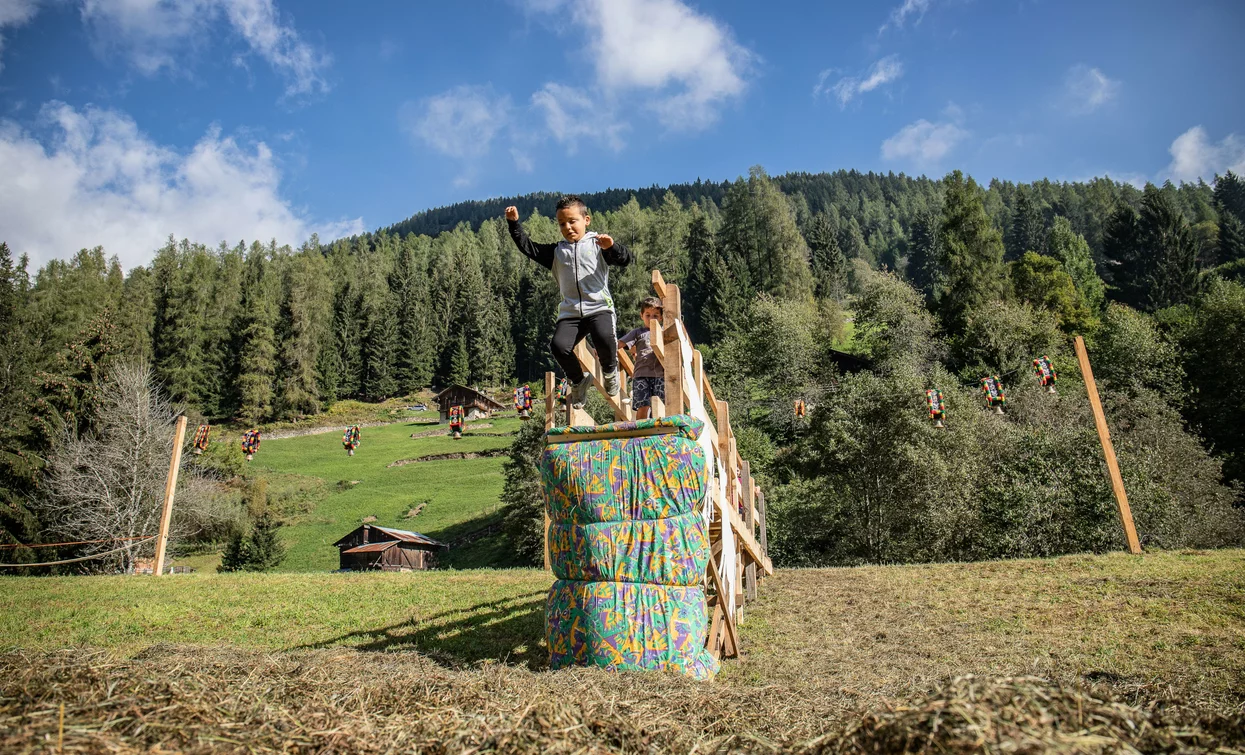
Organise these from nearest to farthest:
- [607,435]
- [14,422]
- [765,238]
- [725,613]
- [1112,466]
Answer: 1. [607,435]
2. [725,613]
3. [1112,466]
4. [14,422]
5. [765,238]

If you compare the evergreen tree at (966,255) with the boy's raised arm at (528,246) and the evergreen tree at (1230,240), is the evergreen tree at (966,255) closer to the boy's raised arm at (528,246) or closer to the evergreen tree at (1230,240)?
the evergreen tree at (1230,240)

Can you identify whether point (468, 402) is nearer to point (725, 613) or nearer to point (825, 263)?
point (825, 263)

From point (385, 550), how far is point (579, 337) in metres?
27.2

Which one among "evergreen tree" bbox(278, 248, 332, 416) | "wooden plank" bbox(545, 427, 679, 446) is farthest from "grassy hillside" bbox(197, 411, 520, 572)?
"wooden plank" bbox(545, 427, 679, 446)

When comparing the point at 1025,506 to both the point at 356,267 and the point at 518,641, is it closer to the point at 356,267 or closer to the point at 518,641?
the point at 518,641

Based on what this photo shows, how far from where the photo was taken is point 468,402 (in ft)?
222

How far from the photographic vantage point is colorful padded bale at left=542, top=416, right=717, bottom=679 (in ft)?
14.8

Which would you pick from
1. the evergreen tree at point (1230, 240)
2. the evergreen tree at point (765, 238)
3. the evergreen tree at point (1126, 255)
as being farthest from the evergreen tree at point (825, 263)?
the evergreen tree at point (1230, 240)

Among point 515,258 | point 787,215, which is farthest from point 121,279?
point 787,215

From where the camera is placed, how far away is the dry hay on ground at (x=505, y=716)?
1981 millimetres

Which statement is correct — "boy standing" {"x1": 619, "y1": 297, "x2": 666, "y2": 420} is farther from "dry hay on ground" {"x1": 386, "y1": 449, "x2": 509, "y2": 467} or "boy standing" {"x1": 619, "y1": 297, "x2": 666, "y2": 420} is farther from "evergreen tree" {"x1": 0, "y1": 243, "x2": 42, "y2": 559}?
"dry hay on ground" {"x1": 386, "y1": 449, "x2": 509, "y2": 467}

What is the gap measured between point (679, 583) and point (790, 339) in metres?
42.7

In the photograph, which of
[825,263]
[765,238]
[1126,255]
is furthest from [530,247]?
[1126,255]

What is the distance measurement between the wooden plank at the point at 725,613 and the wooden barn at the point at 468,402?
57.8 m
